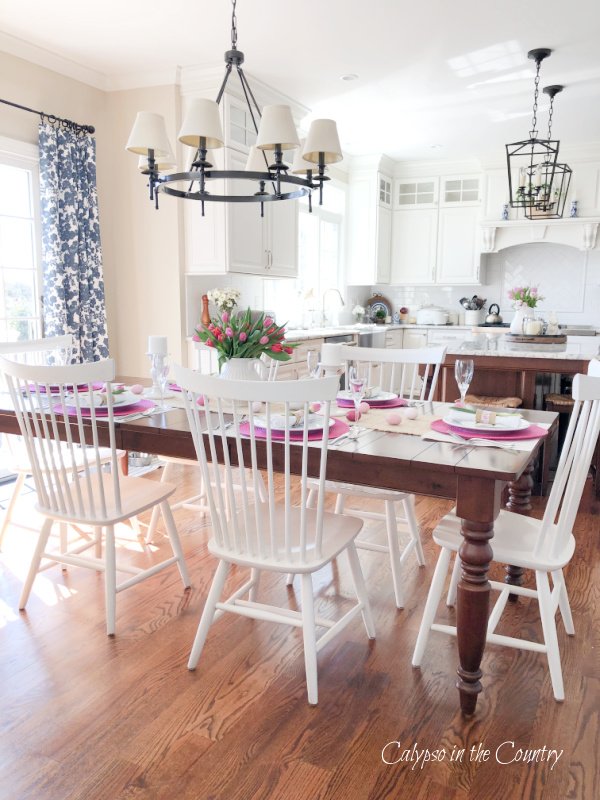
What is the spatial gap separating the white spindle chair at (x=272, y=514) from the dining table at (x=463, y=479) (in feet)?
0.37

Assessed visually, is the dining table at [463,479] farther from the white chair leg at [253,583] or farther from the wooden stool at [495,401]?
the wooden stool at [495,401]

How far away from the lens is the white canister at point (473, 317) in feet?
23.1

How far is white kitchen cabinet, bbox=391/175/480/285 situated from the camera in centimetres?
689

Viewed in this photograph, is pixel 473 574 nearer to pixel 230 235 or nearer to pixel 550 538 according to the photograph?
pixel 550 538

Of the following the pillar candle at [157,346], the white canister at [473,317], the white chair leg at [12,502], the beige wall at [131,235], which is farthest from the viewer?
the white canister at [473,317]

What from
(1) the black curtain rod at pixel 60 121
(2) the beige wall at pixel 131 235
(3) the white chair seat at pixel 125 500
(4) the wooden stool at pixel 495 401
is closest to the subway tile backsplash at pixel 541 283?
(2) the beige wall at pixel 131 235

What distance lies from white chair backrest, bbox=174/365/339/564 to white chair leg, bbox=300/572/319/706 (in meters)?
0.11

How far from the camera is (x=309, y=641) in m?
1.79

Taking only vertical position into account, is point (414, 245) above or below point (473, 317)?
above

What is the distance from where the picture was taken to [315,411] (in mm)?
2312

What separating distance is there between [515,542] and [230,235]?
3.15 m

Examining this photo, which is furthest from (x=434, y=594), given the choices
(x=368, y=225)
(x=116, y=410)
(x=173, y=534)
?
(x=368, y=225)

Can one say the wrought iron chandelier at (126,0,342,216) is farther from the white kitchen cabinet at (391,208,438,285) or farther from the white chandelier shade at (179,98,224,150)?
the white kitchen cabinet at (391,208,438,285)

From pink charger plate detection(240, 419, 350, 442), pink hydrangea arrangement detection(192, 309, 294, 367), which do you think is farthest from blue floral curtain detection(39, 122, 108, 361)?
pink charger plate detection(240, 419, 350, 442)
